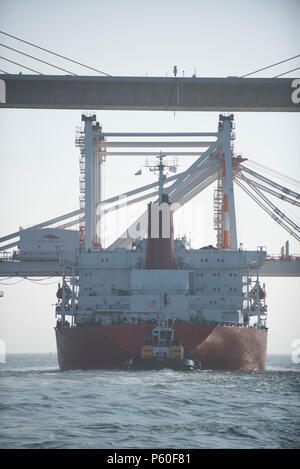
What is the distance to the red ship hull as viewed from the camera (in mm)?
46844

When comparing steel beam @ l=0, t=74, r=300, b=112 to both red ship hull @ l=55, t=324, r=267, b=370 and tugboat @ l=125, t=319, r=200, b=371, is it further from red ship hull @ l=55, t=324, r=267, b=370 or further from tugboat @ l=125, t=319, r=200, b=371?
red ship hull @ l=55, t=324, r=267, b=370

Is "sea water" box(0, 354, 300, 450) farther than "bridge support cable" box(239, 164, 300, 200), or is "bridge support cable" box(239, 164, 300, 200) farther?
"bridge support cable" box(239, 164, 300, 200)

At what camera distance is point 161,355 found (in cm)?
4456

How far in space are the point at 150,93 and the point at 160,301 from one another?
1338 centimetres

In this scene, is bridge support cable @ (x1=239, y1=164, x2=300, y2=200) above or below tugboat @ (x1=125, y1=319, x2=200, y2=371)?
above

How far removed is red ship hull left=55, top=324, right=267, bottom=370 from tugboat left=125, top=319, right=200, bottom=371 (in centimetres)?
74

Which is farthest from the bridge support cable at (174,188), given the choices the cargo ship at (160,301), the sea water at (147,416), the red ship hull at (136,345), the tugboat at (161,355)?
the sea water at (147,416)

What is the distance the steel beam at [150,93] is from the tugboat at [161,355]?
1255 cm

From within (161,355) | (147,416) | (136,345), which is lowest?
(147,416)

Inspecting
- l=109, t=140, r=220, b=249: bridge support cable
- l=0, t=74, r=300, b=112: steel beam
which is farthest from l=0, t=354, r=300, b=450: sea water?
l=109, t=140, r=220, b=249: bridge support cable

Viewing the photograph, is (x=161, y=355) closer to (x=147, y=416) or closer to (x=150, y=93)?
(x=150, y=93)

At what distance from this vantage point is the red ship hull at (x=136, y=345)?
46.8m

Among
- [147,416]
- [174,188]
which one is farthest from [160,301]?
[147,416]

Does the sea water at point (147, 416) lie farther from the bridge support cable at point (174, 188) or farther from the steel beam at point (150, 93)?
the bridge support cable at point (174, 188)
